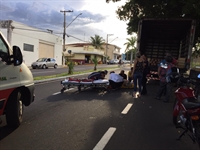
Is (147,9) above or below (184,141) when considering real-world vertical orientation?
above

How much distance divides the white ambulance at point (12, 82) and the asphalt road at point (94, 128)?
1.26 feet

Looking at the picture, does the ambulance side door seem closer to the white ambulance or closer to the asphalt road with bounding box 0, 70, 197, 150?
the white ambulance

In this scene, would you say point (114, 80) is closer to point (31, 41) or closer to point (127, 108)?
point (127, 108)

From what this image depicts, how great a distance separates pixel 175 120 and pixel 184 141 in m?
0.67

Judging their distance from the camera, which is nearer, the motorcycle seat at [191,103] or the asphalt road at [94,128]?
the motorcycle seat at [191,103]

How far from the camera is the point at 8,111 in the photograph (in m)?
4.52

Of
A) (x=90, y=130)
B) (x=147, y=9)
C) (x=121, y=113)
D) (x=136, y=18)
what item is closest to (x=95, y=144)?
(x=90, y=130)

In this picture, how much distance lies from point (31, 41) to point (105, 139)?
30738mm

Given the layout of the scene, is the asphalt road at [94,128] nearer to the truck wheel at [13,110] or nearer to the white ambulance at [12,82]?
the truck wheel at [13,110]

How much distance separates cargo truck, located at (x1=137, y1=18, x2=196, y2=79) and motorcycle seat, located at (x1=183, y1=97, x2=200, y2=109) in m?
7.51

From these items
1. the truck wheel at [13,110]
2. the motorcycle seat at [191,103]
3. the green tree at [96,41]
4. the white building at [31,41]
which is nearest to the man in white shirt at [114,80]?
the truck wheel at [13,110]

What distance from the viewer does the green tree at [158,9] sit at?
10.5 m

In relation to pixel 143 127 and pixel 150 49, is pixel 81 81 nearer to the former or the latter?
pixel 143 127

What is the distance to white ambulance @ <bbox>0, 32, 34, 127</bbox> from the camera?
4.10 m
